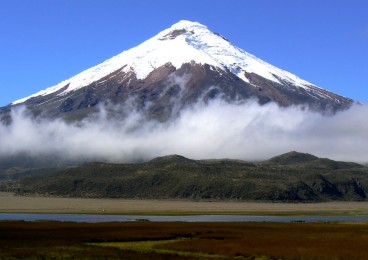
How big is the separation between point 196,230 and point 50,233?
85.4ft

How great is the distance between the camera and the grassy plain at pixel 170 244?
64562 millimetres

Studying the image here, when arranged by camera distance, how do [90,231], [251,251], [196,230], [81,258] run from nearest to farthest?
[81,258] → [251,251] → [90,231] → [196,230]

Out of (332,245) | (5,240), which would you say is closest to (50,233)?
(5,240)

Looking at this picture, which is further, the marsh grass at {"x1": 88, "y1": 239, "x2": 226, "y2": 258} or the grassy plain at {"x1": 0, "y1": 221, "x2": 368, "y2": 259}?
the marsh grass at {"x1": 88, "y1": 239, "x2": 226, "y2": 258}

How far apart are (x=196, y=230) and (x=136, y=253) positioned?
128ft

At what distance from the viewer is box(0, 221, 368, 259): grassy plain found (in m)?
64.6

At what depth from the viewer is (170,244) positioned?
260 ft

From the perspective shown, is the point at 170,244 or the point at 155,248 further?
the point at 170,244

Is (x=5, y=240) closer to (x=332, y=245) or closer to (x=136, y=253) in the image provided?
(x=136, y=253)

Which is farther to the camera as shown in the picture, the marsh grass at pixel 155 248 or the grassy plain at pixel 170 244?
the marsh grass at pixel 155 248

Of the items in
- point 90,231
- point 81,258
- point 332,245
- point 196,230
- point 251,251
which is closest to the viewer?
point 81,258

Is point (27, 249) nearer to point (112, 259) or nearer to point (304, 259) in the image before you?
point (112, 259)

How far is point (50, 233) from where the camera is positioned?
9069cm

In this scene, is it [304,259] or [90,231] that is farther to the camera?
[90,231]
